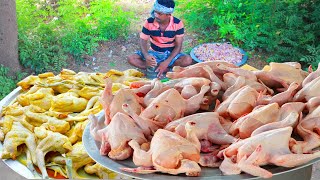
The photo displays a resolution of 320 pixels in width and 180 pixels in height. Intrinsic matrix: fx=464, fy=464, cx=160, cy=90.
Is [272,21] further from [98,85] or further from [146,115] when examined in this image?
[146,115]

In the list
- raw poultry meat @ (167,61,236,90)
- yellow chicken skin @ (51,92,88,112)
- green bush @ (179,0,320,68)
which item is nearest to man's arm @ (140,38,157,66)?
green bush @ (179,0,320,68)

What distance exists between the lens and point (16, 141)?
224 centimetres

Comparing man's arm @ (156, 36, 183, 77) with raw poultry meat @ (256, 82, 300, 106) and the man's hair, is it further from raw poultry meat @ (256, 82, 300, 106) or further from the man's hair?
raw poultry meat @ (256, 82, 300, 106)

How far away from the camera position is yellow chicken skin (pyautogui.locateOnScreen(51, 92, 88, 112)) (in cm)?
249

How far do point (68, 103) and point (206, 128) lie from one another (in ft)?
3.80

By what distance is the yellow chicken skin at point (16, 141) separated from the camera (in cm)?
215

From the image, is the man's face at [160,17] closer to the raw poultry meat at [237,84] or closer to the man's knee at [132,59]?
the man's knee at [132,59]

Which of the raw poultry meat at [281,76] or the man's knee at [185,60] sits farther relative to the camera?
the man's knee at [185,60]

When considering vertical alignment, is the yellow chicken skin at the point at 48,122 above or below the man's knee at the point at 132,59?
above

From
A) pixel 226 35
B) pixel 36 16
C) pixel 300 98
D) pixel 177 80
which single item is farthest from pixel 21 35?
pixel 300 98

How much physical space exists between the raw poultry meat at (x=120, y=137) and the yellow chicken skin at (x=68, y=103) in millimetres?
939

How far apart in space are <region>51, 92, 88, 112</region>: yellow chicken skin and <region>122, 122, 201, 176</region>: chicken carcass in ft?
3.59

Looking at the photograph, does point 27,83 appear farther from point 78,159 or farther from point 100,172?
point 100,172

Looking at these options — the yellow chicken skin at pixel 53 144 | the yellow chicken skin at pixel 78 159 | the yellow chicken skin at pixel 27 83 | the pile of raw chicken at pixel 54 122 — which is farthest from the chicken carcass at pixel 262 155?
the yellow chicken skin at pixel 27 83
